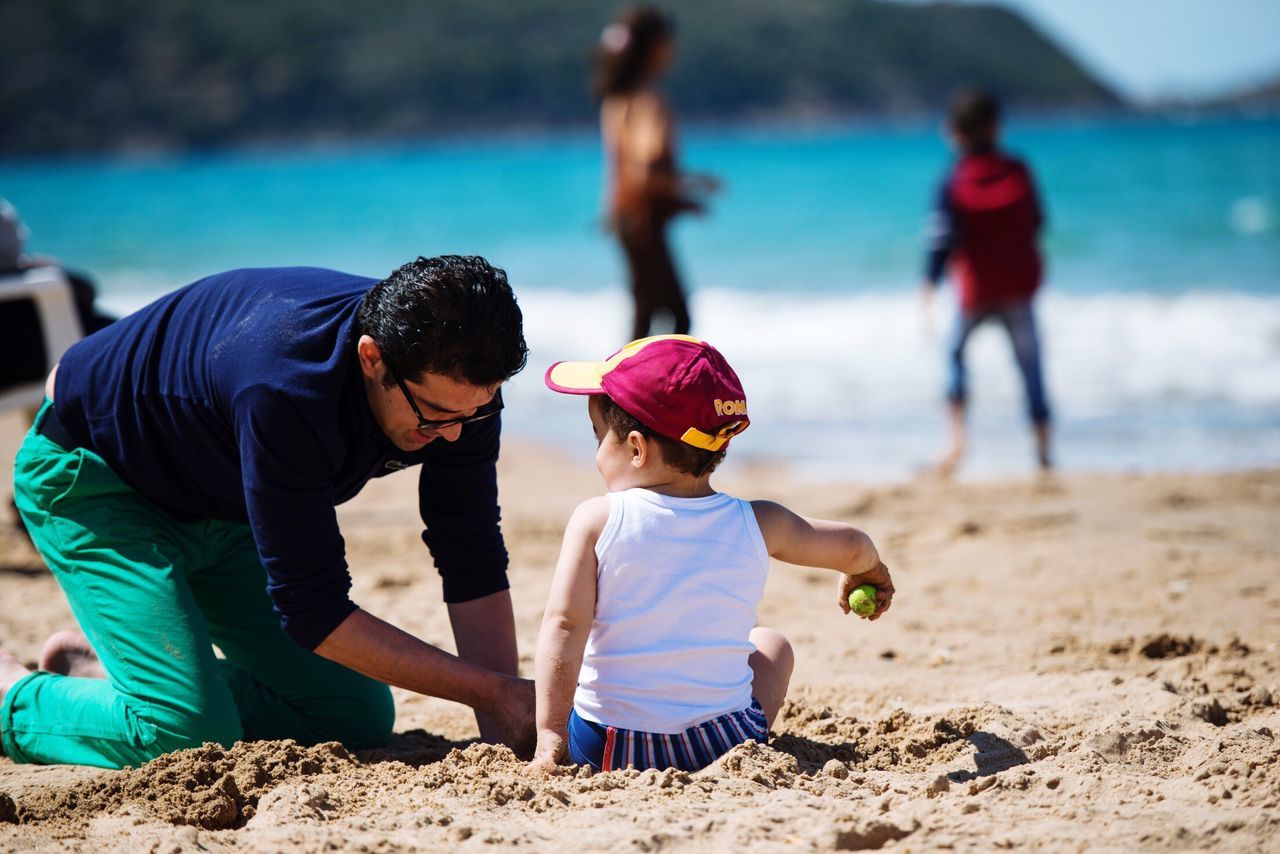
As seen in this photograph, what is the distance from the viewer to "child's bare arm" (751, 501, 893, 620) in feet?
→ 8.33

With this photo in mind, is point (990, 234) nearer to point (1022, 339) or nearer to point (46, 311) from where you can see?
point (1022, 339)

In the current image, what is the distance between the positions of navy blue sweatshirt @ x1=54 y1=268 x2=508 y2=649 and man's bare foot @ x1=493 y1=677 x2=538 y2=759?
0.36 meters

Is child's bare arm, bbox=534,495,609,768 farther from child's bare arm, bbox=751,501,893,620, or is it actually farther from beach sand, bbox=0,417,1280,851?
child's bare arm, bbox=751,501,893,620

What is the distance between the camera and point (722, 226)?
2098cm

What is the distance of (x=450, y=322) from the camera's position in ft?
7.90

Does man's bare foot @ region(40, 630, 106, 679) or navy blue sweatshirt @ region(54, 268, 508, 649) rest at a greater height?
navy blue sweatshirt @ region(54, 268, 508, 649)

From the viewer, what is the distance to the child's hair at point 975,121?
6359mm

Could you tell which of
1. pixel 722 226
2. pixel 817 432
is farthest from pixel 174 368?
pixel 722 226

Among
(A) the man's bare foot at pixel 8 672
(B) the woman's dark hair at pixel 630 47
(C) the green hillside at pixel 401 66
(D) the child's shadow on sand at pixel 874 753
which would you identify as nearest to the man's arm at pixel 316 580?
(D) the child's shadow on sand at pixel 874 753

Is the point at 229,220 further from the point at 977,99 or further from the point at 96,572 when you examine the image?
the point at 96,572

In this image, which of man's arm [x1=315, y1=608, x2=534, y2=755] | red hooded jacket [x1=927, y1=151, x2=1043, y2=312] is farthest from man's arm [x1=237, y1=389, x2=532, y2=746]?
red hooded jacket [x1=927, y1=151, x2=1043, y2=312]

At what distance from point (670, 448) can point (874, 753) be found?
914 mm

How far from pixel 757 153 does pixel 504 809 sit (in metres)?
47.1

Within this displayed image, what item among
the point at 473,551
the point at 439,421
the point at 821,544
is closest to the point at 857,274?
the point at 473,551
